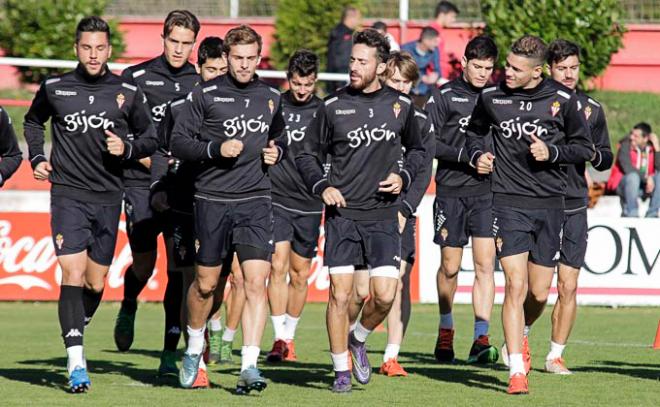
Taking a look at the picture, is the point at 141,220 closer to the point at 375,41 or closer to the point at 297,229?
the point at 297,229

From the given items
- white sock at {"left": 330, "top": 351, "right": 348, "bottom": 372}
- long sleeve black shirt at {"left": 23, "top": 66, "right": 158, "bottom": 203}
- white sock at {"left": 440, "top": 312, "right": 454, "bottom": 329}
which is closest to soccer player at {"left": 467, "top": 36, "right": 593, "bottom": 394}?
white sock at {"left": 330, "top": 351, "right": 348, "bottom": 372}

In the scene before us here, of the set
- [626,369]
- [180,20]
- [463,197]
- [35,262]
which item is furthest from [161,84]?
[35,262]

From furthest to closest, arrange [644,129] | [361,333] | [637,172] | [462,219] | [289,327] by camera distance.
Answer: [644,129], [637,172], [289,327], [462,219], [361,333]

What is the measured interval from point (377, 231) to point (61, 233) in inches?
87.8

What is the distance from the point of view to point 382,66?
10328 mm

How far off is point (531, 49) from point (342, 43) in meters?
12.7

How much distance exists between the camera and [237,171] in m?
10.1

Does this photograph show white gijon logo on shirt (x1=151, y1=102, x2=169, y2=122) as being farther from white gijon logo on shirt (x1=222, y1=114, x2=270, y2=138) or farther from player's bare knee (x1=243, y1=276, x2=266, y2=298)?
player's bare knee (x1=243, y1=276, x2=266, y2=298)

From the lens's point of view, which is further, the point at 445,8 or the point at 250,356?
the point at 445,8

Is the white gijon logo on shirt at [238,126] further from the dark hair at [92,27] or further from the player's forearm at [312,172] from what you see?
the dark hair at [92,27]

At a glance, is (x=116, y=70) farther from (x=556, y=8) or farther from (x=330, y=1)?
→ (x=556, y=8)

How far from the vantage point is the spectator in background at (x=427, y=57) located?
22.4 meters

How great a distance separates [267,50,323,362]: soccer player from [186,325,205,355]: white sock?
2504 mm

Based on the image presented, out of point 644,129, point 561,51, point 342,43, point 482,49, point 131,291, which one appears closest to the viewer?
point 561,51
